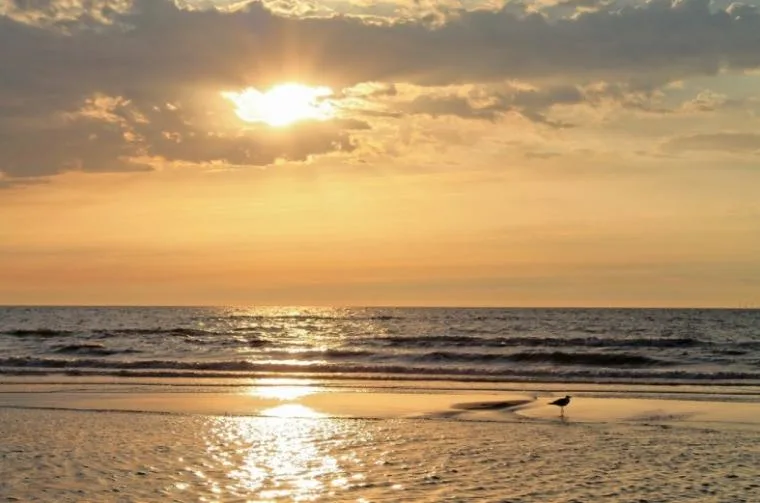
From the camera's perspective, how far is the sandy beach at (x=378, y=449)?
1334 cm

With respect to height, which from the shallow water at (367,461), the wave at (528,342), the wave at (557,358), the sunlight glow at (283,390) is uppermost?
the wave at (528,342)

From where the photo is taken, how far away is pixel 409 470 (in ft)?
48.8

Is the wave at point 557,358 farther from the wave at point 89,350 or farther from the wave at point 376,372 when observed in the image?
the wave at point 89,350

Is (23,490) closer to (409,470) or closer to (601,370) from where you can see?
(409,470)

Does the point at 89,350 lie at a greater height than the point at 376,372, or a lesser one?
greater

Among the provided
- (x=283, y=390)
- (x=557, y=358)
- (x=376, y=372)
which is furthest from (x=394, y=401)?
(x=557, y=358)

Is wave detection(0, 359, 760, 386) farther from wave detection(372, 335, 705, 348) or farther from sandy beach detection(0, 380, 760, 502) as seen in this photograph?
wave detection(372, 335, 705, 348)

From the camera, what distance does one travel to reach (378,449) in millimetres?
16984

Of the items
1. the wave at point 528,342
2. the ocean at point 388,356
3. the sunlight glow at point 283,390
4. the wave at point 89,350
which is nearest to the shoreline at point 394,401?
the sunlight glow at point 283,390

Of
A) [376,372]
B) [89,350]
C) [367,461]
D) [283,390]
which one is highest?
[89,350]

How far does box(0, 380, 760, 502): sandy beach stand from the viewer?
43.8ft

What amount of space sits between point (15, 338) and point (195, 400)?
48809 millimetres

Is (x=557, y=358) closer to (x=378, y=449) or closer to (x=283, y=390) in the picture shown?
(x=283, y=390)

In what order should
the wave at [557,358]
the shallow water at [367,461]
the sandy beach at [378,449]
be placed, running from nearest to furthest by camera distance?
the shallow water at [367,461]
the sandy beach at [378,449]
the wave at [557,358]
